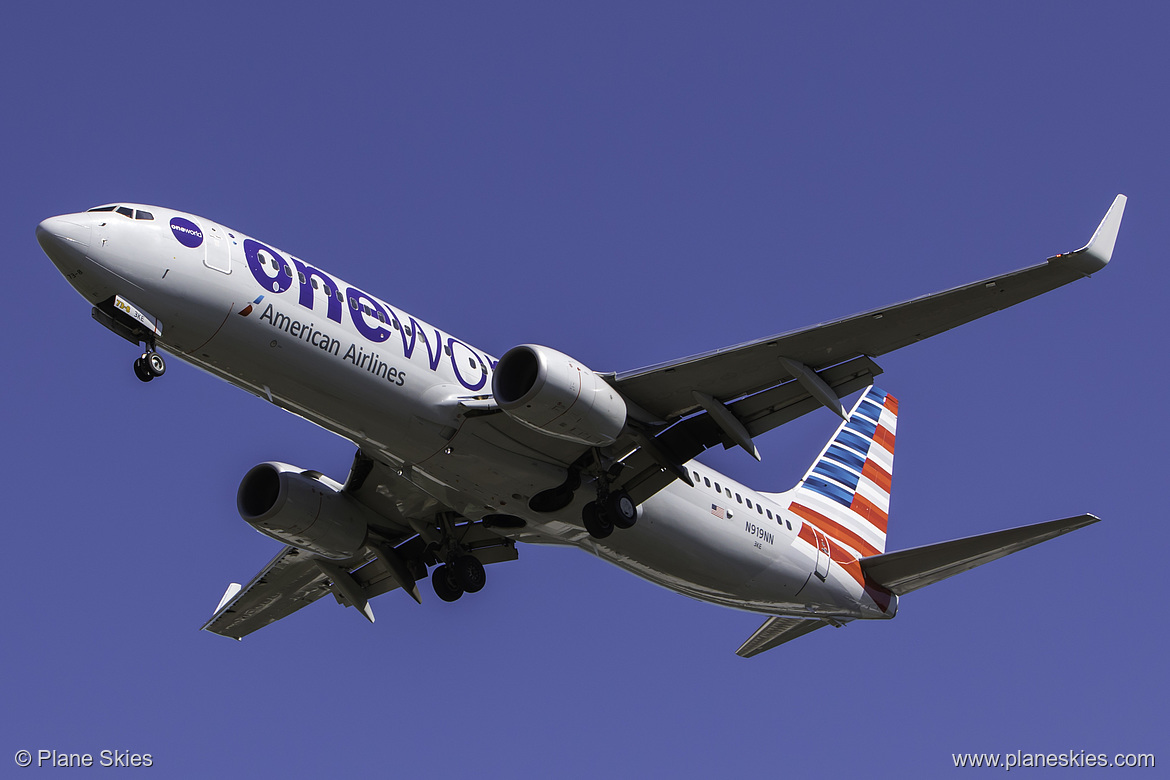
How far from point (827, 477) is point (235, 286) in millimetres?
17634

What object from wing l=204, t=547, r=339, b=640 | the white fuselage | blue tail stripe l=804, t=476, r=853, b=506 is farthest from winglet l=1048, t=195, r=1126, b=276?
wing l=204, t=547, r=339, b=640

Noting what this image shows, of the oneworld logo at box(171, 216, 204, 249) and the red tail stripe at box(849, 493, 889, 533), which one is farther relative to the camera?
the red tail stripe at box(849, 493, 889, 533)

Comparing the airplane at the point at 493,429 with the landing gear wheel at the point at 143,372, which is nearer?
Answer: the landing gear wheel at the point at 143,372

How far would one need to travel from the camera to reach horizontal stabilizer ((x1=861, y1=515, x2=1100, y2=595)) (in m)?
24.2

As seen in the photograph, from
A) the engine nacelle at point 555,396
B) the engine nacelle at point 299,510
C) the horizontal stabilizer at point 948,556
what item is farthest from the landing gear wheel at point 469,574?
the horizontal stabilizer at point 948,556

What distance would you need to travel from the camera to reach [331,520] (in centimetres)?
2617

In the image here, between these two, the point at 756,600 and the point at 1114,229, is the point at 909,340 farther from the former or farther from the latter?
the point at 756,600

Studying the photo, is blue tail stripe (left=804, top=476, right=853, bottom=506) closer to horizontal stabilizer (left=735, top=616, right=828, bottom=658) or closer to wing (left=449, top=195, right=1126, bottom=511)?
horizontal stabilizer (left=735, top=616, right=828, bottom=658)

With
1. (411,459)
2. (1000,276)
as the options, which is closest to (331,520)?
(411,459)

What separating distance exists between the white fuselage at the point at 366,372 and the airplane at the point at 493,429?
0.12 ft

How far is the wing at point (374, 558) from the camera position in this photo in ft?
85.6

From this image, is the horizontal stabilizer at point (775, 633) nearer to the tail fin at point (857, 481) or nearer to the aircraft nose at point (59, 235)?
the tail fin at point (857, 481)

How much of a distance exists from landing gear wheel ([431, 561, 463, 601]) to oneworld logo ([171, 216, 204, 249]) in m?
9.68

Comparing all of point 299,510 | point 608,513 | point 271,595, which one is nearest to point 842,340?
point 608,513
